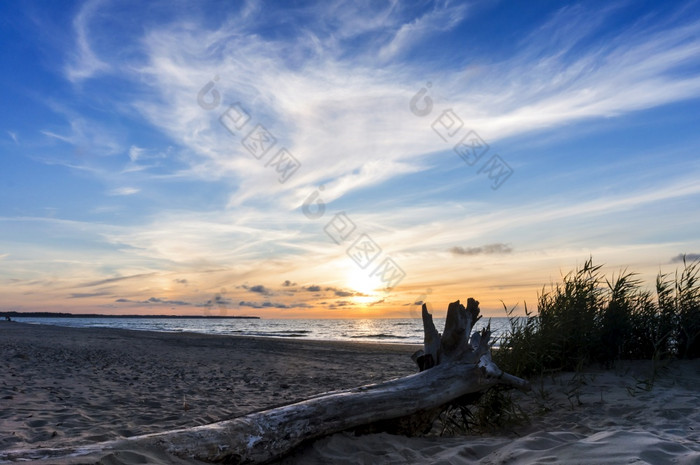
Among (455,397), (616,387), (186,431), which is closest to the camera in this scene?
(186,431)

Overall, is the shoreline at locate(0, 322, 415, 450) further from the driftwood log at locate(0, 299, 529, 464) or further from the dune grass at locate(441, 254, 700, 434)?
the dune grass at locate(441, 254, 700, 434)

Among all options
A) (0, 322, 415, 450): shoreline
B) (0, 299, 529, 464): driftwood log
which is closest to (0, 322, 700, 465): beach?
Result: (0, 322, 415, 450): shoreline

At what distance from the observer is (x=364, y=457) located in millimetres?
4184

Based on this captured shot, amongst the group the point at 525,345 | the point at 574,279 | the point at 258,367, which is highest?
the point at 574,279

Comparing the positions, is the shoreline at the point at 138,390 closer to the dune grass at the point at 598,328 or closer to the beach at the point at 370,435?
the beach at the point at 370,435

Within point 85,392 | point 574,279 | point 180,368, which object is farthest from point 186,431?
point 180,368

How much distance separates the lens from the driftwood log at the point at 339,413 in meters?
3.39

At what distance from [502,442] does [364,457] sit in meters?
1.37

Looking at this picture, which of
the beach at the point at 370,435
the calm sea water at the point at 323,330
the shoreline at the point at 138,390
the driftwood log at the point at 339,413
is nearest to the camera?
the driftwood log at the point at 339,413

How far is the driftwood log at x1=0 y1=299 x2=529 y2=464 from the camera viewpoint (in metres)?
3.39

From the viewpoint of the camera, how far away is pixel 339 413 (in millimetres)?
4500

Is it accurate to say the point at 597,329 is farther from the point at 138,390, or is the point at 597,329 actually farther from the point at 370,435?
the point at 138,390

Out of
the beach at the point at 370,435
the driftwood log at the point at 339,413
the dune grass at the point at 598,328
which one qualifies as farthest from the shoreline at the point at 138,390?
the dune grass at the point at 598,328

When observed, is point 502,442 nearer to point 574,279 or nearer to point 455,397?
point 455,397
